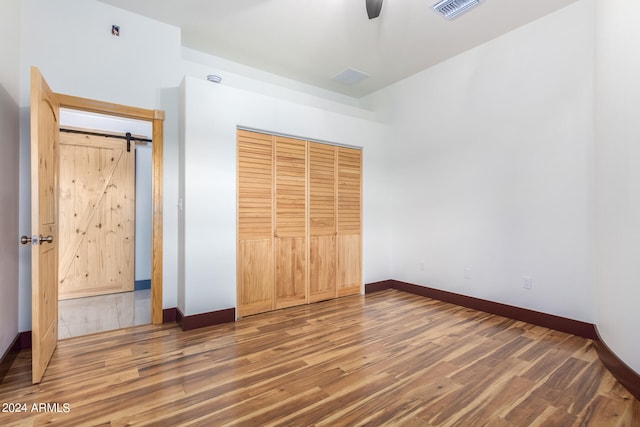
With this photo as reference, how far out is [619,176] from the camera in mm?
2154

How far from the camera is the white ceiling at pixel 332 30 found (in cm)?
298

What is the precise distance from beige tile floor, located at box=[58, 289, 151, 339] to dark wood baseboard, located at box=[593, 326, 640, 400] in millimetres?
4094

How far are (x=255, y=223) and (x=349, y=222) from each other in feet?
4.76

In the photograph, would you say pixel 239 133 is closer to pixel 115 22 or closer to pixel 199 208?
pixel 199 208

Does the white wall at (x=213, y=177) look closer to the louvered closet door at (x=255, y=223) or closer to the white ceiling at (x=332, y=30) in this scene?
the louvered closet door at (x=255, y=223)

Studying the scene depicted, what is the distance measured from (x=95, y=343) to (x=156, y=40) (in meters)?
3.12

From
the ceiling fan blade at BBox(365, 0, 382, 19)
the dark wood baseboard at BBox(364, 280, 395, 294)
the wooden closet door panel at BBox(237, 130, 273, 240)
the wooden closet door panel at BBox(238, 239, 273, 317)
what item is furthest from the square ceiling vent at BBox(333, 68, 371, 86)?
the dark wood baseboard at BBox(364, 280, 395, 294)

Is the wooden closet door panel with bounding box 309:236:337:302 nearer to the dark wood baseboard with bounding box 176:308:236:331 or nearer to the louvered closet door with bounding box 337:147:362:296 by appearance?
the louvered closet door with bounding box 337:147:362:296

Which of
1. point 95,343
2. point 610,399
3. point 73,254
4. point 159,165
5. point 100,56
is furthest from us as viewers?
point 73,254

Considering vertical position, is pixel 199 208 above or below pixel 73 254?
above

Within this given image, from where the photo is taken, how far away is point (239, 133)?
3.39 m

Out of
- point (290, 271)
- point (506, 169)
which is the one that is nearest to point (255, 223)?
point (290, 271)

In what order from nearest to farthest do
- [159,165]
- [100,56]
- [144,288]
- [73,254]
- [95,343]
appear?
[95,343] → [100,56] → [159,165] → [73,254] → [144,288]

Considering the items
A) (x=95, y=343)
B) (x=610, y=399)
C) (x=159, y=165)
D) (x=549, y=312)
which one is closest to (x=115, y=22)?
(x=159, y=165)
